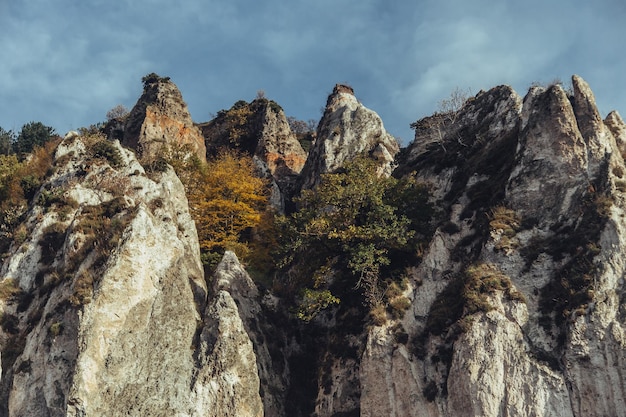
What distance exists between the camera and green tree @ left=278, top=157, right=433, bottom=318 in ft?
120

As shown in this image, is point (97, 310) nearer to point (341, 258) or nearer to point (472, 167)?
point (341, 258)

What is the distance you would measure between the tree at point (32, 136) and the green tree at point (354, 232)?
221 ft

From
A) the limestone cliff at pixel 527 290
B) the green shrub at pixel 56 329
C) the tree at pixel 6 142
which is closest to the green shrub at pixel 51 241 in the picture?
the green shrub at pixel 56 329

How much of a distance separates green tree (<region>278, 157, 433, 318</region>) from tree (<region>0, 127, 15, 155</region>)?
66325 mm

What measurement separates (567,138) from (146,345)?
2716 centimetres

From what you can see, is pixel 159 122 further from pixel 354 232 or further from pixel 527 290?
pixel 527 290

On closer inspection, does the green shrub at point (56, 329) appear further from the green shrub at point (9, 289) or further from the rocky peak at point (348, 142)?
the rocky peak at point (348, 142)

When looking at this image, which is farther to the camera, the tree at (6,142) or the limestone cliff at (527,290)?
the tree at (6,142)

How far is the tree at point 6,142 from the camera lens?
92.3 meters

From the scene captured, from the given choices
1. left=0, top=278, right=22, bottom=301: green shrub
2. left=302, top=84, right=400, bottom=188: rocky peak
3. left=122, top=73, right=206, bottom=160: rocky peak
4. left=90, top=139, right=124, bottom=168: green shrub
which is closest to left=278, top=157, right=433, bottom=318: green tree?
left=90, top=139, right=124, bottom=168: green shrub

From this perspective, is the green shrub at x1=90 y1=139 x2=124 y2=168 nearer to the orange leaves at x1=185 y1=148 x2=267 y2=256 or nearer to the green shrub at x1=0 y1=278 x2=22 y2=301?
the orange leaves at x1=185 y1=148 x2=267 y2=256

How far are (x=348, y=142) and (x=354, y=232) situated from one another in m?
26.2

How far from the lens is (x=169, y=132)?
231 feet

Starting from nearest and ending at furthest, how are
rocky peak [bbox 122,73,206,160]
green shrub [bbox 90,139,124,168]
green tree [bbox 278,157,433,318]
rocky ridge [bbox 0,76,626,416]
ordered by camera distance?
1. rocky ridge [bbox 0,76,626,416]
2. green tree [bbox 278,157,433,318]
3. green shrub [bbox 90,139,124,168]
4. rocky peak [bbox 122,73,206,160]
